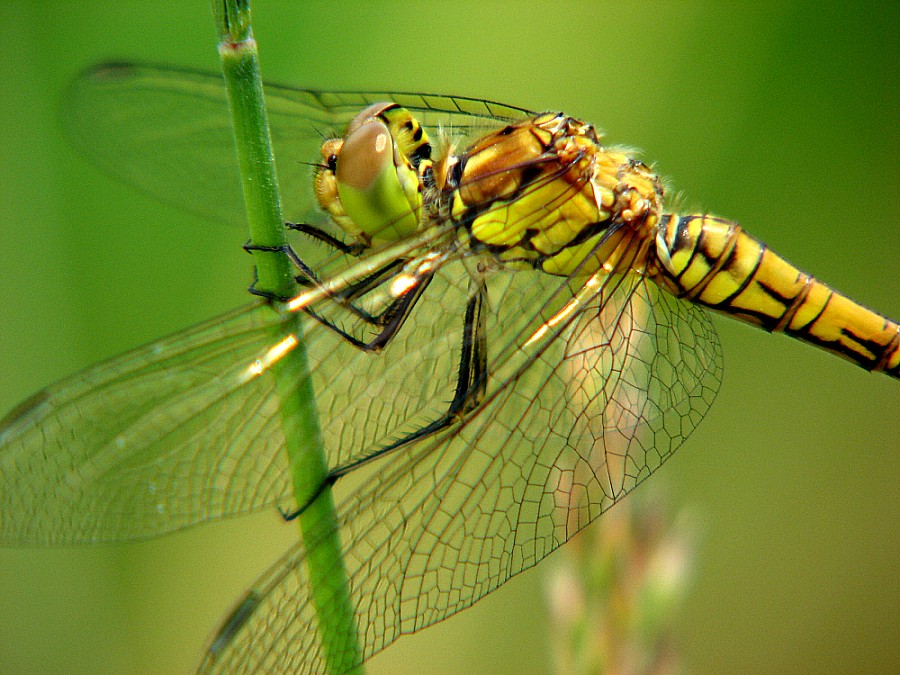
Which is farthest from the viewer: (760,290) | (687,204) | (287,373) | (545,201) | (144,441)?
(687,204)

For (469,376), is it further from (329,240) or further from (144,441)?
(144,441)

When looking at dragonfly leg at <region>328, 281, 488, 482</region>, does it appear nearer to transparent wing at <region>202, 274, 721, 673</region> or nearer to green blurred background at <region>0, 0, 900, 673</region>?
transparent wing at <region>202, 274, 721, 673</region>

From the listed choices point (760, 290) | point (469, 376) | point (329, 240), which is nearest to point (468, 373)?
point (469, 376)

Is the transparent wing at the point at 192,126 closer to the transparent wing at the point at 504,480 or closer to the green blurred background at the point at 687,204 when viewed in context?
the green blurred background at the point at 687,204

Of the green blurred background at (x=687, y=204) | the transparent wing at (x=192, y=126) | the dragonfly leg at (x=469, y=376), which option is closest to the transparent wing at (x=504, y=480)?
the dragonfly leg at (x=469, y=376)

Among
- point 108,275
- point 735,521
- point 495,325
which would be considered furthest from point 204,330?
point 735,521

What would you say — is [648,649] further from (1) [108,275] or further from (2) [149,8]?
(2) [149,8]
